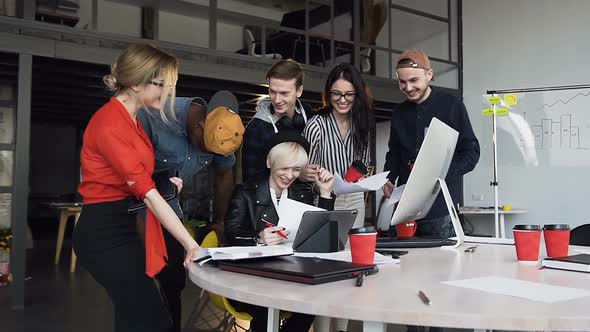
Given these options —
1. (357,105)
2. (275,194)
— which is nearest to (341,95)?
(357,105)

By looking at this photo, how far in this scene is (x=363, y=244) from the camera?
4.14ft

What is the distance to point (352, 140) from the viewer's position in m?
2.40

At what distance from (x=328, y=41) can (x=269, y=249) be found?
642cm

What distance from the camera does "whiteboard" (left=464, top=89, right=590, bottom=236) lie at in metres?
5.96

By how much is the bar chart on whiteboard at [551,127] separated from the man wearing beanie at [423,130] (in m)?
4.32

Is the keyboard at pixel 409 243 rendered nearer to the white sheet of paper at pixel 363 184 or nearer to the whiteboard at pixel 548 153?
the white sheet of paper at pixel 363 184

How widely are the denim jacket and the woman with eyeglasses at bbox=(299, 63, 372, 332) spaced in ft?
1.63

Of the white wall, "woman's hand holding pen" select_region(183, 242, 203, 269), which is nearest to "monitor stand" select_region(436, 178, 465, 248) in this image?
"woman's hand holding pen" select_region(183, 242, 203, 269)

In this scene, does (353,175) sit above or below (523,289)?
above

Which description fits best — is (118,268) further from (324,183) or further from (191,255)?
(324,183)

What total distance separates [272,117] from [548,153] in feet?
16.6

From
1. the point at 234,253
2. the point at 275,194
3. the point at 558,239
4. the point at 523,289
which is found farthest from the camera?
the point at 275,194

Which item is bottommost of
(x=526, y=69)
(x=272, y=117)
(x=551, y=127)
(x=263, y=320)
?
(x=263, y=320)

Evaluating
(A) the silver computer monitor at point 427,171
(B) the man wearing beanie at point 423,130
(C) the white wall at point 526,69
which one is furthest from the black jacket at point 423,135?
(C) the white wall at point 526,69
